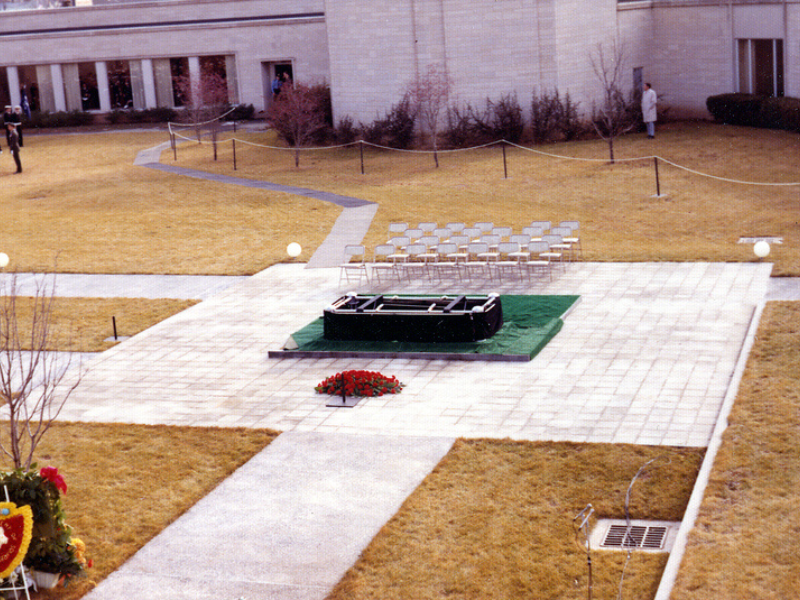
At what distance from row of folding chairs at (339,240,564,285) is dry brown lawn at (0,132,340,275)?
2.87m

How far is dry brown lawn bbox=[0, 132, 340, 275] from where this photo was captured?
82.6ft

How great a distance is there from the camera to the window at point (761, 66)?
36.4 m

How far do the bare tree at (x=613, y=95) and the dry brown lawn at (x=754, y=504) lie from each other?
70.3 ft

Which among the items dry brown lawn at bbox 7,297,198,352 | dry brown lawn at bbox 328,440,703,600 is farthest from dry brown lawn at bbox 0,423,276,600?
dry brown lawn at bbox 7,297,198,352

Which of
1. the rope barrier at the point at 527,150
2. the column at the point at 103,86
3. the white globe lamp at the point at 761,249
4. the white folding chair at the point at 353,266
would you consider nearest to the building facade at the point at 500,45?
the rope barrier at the point at 527,150

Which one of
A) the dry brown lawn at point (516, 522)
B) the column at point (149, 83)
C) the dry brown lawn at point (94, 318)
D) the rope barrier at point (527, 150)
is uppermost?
the column at point (149, 83)

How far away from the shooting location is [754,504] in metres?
10.8

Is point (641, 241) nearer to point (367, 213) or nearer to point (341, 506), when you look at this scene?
point (367, 213)

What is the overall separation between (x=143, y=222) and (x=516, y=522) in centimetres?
2007

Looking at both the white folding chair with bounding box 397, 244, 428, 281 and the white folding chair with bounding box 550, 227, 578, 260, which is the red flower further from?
the white folding chair with bounding box 550, 227, 578, 260

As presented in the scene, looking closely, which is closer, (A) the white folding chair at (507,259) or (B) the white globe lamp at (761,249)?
(A) the white folding chair at (507,259)

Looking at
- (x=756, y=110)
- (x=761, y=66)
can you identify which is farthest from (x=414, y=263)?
(x=761, y=66)

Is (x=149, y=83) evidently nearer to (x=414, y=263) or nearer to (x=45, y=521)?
(x=414, y=263)

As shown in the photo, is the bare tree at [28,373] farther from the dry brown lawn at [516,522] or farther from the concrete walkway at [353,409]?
the dry brown lawn at [516,522]
